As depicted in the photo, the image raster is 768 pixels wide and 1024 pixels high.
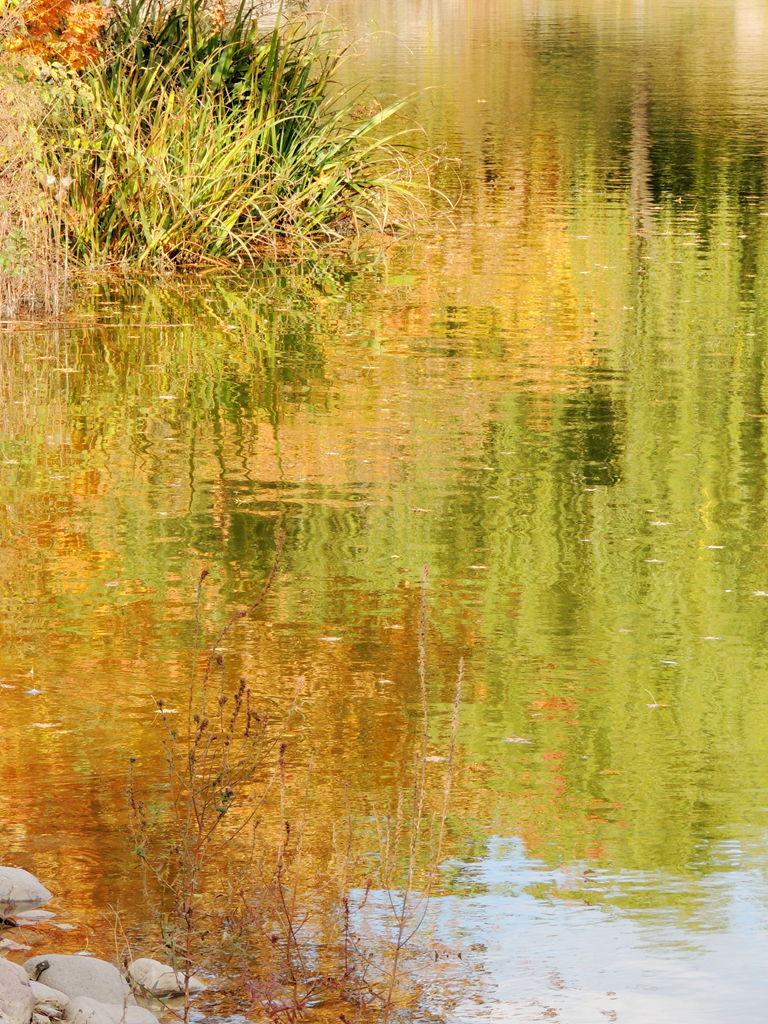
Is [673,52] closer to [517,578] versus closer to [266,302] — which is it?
[266,302]

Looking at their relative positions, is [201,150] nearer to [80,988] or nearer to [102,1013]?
[80,988]

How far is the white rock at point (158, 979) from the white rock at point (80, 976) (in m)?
0.06

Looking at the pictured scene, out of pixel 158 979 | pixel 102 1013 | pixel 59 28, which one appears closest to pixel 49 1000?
pixel 102 1013

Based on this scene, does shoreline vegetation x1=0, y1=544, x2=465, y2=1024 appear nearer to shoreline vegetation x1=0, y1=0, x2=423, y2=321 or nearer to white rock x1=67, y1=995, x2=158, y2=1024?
white rock x1=67, y1=995, x2=158, y2=1024

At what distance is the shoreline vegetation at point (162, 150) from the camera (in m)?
14.1

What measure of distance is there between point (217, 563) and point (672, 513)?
229 centimetres

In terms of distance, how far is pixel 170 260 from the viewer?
Result: 1656cm

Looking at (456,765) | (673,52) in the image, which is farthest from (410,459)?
(673,52)

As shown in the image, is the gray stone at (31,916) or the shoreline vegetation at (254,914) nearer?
the shoreline vegetation at (254,914)

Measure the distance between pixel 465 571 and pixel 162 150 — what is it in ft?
27.7

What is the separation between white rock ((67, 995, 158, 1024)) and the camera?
4.34 meters

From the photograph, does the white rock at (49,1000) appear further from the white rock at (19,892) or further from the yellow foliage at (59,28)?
the yellow foliage at (59,28)

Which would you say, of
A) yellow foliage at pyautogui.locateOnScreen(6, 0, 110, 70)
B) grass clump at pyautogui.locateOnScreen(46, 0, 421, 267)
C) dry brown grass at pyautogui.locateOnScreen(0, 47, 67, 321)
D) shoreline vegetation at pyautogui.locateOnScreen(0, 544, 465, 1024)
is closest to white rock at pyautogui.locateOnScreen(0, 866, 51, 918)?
shoreline vegetation at pyautogui.locateOnScreen(0, 544, 465, 1024)

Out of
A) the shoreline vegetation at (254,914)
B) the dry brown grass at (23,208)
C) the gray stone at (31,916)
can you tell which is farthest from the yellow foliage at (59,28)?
the gray stone at (31,916)
